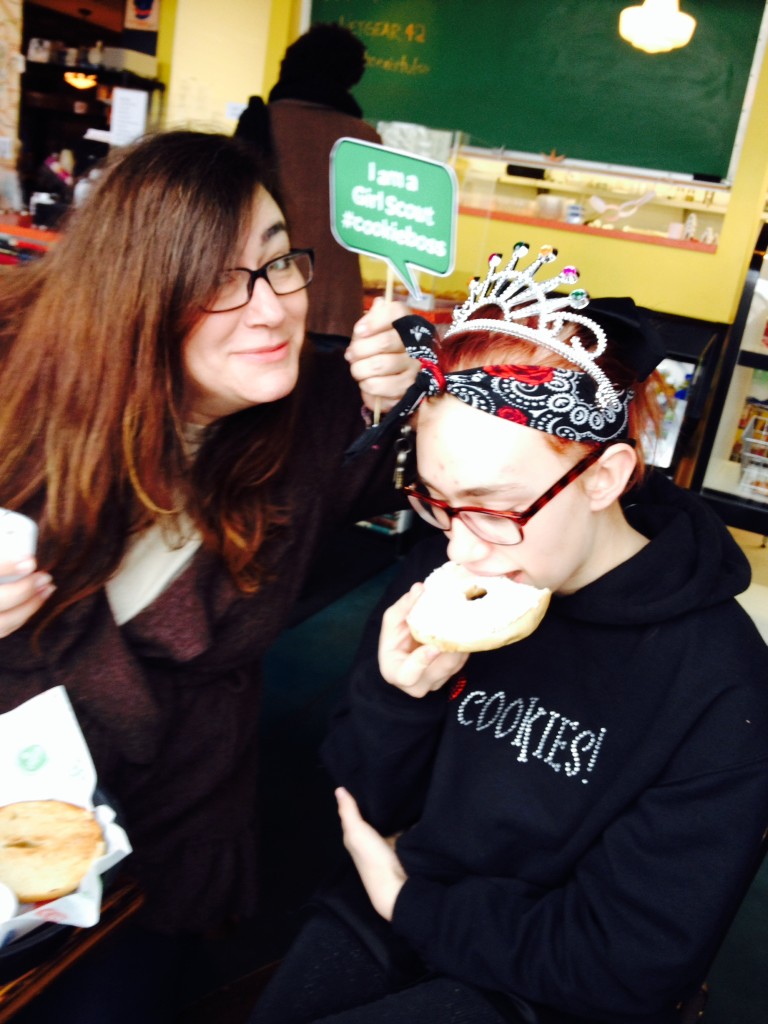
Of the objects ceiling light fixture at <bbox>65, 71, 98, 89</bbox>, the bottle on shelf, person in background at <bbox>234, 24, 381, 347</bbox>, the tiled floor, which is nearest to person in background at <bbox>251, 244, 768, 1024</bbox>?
the tiled floor

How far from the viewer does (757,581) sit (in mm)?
3105

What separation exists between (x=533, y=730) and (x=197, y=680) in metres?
0.66

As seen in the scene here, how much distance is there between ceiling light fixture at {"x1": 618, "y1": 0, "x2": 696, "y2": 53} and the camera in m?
4.16

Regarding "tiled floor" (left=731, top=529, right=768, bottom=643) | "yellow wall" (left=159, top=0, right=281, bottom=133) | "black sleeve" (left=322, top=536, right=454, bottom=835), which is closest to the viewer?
"black sleeve" (left=322, top=536, right=454, bottom=835)

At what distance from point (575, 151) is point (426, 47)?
126 centimetres

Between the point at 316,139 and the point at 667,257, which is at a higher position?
the point at 316,139

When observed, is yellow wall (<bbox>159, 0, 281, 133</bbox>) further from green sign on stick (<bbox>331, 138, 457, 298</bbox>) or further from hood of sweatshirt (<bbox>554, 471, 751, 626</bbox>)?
hood of sweatshirt (<bbox>554, 471, 751, 626</bbox>)

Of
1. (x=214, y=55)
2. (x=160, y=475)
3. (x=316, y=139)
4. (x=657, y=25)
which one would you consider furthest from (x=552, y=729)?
(x=214, y=55)

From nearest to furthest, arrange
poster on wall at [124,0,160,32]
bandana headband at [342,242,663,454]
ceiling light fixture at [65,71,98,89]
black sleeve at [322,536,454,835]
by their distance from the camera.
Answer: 1. bandana headband at [342,242,663,454]
2. black sleeve at [322,536,454,835]
3. poster on wall at [124,0,160,32]
4. ceiling light fixture at [65,71,98,89]

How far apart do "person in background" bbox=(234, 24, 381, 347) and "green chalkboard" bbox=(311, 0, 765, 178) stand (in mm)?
1276

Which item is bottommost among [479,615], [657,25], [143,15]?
[479,615]

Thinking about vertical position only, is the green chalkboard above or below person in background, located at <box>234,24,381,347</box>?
above

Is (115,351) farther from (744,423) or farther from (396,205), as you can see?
(744,423)

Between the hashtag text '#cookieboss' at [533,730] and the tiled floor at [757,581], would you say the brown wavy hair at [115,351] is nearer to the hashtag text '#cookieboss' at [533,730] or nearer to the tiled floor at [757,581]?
the hashtag text '#cookieboss' at [533,730]
